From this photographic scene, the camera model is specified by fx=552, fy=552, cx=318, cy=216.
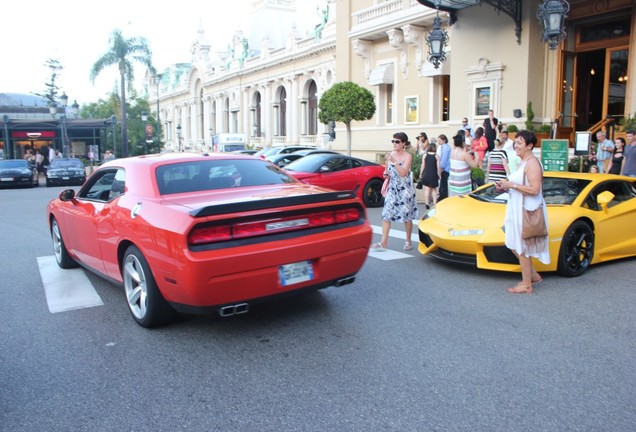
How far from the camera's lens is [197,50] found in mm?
66812

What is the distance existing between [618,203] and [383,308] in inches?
152

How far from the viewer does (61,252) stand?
7082mm

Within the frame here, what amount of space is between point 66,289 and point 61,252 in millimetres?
1022

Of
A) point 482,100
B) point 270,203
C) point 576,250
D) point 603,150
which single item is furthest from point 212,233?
point 482,100

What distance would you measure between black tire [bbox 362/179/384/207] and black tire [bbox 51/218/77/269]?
789 centimetres

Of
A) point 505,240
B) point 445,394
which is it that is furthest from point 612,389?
point 505,240

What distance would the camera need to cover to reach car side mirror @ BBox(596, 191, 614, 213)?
6.76 metres

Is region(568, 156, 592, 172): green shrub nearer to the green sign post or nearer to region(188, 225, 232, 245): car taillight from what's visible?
the green sign post

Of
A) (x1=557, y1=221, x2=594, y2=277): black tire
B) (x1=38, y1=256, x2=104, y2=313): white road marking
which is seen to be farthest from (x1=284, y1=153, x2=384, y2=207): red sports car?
(x1=557, y1=221, x2=594, y2=277): black tire

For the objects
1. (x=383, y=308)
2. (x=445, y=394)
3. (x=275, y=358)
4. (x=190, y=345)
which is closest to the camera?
(x=445, y=394)

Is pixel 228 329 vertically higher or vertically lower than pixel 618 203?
lower

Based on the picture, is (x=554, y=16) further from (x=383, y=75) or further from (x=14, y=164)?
(x=14, y=164)

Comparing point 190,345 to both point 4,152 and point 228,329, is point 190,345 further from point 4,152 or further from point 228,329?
point 4,152

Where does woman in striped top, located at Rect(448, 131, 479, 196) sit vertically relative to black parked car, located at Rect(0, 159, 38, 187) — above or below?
above
